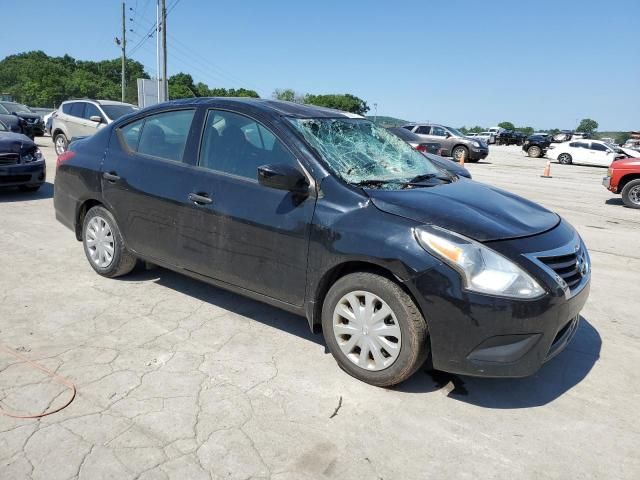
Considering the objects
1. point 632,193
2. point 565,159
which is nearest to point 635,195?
→ point 632,193

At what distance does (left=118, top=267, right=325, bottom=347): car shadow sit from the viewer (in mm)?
3943

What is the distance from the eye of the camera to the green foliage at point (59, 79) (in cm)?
6800

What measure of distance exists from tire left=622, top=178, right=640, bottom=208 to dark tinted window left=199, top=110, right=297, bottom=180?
10523 millimetres

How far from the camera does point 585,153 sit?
26.1 meters

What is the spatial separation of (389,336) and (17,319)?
2.82m

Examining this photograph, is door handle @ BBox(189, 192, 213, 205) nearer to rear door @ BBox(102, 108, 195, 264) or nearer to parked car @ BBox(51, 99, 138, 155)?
rear door @ BBox(102, 108, 195, 264)

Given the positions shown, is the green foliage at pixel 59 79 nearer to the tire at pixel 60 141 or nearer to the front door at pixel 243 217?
the tire at pixel 60 141

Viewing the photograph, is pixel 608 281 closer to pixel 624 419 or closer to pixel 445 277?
pixel 624 419

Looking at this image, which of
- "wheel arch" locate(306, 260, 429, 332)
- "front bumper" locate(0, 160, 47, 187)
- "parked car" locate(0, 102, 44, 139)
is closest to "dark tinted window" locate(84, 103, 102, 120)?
"front bumper" locate(0, 160, 47, 187)

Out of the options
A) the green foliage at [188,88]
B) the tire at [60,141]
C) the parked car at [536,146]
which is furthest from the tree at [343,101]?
the tire at [60,141]

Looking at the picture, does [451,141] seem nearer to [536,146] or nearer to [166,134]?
[536,146]

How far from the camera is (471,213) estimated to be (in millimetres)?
3096

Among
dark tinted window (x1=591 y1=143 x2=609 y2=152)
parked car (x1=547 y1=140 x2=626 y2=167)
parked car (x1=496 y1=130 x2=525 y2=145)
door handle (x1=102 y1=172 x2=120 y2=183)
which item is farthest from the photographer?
parked car (x1=496 y1=130 x2=525 y2=145)

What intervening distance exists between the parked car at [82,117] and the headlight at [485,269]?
11958 millimetres
